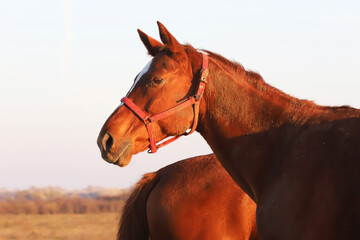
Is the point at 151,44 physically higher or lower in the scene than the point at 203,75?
higher

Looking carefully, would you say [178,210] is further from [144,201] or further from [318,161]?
[318,161]

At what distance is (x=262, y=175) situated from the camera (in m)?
3.93

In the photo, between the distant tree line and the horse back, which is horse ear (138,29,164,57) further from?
the distant tree line

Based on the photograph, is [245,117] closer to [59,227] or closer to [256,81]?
[256,81]

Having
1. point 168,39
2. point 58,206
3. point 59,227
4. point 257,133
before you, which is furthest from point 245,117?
point 58,206

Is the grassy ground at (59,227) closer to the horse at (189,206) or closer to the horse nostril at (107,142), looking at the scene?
the horse at (189,206)

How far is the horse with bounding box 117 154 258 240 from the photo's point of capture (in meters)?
5.34

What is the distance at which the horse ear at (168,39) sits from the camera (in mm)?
4129

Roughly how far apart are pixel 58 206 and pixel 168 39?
27197 millimetres

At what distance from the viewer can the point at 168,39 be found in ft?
13.6

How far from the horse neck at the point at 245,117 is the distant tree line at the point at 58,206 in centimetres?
2366

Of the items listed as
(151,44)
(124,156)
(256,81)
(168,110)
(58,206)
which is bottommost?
(58,206)

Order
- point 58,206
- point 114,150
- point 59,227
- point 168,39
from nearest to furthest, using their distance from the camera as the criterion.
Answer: point 114,150, point 168,39, point 59,227, point 58,206

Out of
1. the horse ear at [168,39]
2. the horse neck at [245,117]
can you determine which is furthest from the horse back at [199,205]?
the horse ear at [168,39]
